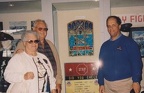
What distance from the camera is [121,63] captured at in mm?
3691

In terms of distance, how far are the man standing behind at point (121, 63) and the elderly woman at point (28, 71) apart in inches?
37.8

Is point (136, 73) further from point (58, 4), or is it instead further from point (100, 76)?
point (58, 4)

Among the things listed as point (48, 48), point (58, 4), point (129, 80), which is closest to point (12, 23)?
point (58, 4)

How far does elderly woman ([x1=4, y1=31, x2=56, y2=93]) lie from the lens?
10.5ft

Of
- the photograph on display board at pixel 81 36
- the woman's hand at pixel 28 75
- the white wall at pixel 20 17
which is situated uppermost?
the white wall at pixel 20 17

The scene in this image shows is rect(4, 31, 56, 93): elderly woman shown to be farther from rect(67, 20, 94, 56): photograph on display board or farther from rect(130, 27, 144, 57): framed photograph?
rect(130, 27, 144, 57): framed photograph

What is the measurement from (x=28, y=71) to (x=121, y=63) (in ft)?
4.38

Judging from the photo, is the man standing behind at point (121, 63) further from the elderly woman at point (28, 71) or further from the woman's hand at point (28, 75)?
the woman's hand at point (28, 75)

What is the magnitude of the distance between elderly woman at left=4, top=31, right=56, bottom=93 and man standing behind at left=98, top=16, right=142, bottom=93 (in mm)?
960

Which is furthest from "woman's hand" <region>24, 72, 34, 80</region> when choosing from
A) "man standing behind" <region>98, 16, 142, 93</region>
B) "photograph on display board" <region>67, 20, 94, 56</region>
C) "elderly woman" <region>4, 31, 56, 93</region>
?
"photograph on display board" <region>67, 20, 94, 56</region>

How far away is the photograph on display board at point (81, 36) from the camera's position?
5.36m

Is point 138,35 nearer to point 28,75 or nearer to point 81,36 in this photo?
point 81,36

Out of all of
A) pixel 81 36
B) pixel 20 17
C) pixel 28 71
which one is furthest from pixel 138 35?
pixel 28 71

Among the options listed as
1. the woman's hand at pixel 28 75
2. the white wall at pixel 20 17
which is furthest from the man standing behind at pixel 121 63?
the white wall at pixel 20 17
